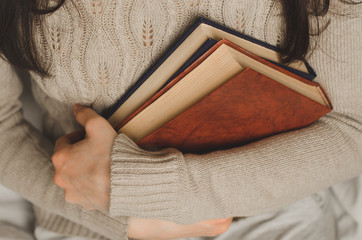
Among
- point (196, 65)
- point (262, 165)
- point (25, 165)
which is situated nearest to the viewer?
point (196, 65)

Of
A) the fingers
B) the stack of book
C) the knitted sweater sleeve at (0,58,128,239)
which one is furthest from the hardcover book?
the knitted sweater sleeve at (0,58,128,239)

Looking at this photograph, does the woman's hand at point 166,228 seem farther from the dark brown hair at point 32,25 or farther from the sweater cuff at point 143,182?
the dark brown hair at point 32,25

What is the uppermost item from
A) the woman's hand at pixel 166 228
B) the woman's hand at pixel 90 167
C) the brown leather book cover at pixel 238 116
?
the brown leather book cover at pixel 238 116

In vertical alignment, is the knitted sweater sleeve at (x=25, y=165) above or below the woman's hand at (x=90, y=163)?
below

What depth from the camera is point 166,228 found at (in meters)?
0.74

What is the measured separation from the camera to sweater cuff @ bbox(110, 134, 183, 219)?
0.61 meters

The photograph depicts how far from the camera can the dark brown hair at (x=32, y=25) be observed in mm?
622

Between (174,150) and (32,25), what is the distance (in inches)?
15.4

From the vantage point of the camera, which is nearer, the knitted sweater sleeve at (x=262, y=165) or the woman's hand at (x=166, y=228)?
the knitted sweater sleeve at (x=262, y=165)

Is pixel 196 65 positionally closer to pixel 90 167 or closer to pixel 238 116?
pixel 238 116

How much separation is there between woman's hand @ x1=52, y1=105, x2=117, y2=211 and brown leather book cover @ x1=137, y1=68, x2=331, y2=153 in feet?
0.27

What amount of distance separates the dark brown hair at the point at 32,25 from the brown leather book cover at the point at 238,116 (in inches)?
4.3

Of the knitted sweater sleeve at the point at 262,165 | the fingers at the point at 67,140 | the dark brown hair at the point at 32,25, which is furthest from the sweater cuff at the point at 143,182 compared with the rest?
the dark brown hair at the point at 32,25

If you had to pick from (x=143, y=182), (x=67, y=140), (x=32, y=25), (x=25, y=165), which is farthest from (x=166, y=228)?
(x=32, y=25)
